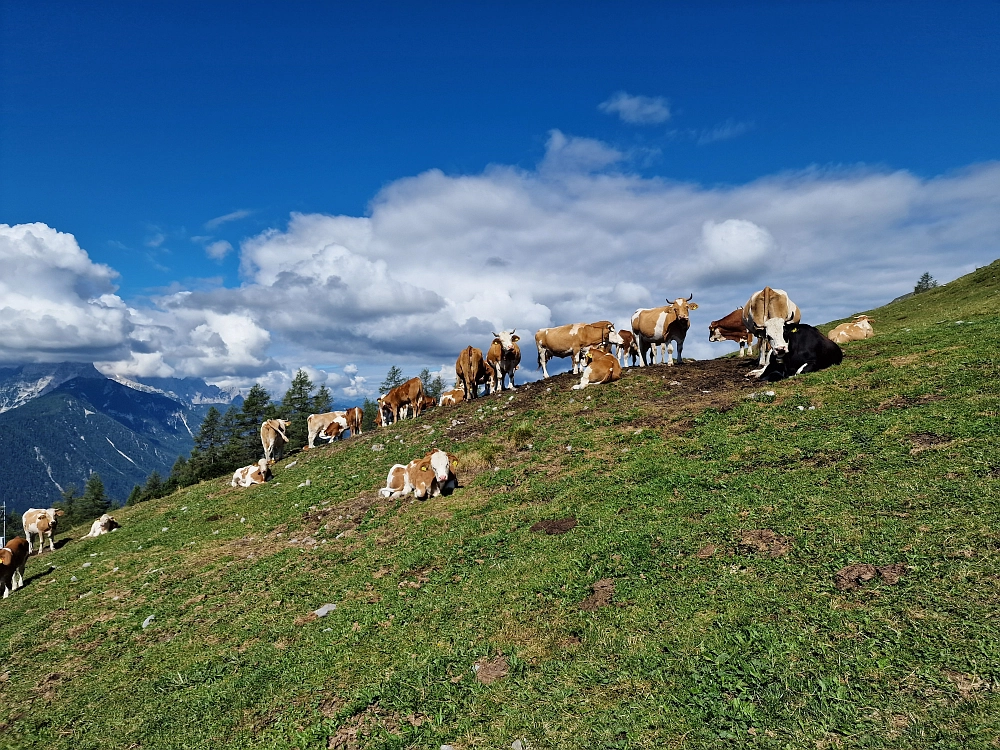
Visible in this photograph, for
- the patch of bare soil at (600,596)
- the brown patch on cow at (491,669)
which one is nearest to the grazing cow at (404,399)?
the patch of bare soil at (600,596)

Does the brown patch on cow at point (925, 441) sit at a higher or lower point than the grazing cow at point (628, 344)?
lower

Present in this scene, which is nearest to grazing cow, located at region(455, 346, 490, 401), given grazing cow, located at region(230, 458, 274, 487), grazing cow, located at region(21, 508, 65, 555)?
grazing cow, located at region(230, 458, 274, 487)

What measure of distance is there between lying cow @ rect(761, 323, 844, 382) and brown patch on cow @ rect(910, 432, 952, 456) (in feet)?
21.9

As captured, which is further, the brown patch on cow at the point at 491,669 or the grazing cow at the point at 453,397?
the grazing cow at the point at 453,397

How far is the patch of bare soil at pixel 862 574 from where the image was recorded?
572 cm

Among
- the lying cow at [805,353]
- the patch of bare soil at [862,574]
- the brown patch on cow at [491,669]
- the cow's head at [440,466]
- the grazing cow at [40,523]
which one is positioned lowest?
the brown patch on cow at [491,669]

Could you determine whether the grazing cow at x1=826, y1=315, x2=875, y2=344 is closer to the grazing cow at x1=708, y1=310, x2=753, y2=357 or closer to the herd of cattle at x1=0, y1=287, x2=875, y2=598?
the herd of cattle at x1=0, y1=287, x2=875, y2=598

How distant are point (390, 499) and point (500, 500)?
4.22 m

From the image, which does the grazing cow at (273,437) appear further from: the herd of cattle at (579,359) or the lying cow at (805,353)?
the lying cow at (805,353)

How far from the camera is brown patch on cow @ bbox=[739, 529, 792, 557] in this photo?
22.3 ft

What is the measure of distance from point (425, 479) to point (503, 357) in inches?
494

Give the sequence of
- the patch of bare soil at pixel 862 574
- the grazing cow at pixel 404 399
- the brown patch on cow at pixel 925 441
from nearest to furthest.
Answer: the patch of bare soil at pixel 862 574, the brown patch on cow at pixel 925 441, the grazing cow at pixel 404 399

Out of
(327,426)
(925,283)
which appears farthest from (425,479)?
(925,283)

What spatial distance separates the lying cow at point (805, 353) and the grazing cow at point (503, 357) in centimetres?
1246
